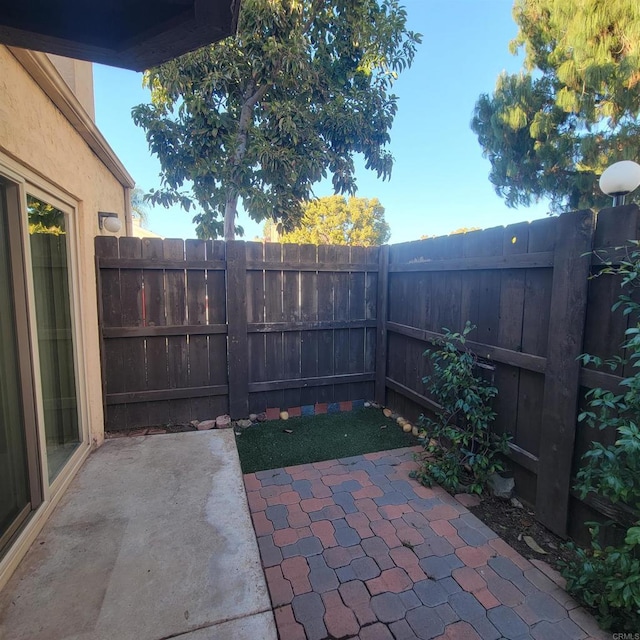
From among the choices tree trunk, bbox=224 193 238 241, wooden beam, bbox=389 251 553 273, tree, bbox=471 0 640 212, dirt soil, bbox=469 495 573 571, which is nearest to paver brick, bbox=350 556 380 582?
dirt soil, bbox=469 495 573 571

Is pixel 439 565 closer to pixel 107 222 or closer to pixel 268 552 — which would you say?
pixel 268 552

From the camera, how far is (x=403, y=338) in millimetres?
3609

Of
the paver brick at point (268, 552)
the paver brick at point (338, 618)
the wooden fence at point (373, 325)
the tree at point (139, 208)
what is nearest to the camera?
the paver brick at point (338, 618)

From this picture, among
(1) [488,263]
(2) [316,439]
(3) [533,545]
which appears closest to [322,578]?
(3) [533,545]

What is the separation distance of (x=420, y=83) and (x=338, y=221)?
10.0 meters

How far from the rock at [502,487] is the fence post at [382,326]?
66.3 inches

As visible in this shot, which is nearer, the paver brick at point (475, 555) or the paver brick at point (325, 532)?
the paver brick at point (475, 555)

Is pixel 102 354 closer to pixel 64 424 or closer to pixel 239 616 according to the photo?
pixel 64 424

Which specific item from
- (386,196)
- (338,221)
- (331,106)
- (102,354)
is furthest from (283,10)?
(386,196)

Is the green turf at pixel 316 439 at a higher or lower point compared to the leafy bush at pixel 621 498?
lower

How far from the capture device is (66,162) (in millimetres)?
2414

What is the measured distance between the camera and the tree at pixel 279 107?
14.5ft

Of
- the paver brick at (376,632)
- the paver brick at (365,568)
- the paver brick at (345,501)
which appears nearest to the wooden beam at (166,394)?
the paver brick at (345,501)

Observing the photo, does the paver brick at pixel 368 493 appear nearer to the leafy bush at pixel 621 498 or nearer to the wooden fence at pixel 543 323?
the wooden fence at pixel 543 323
